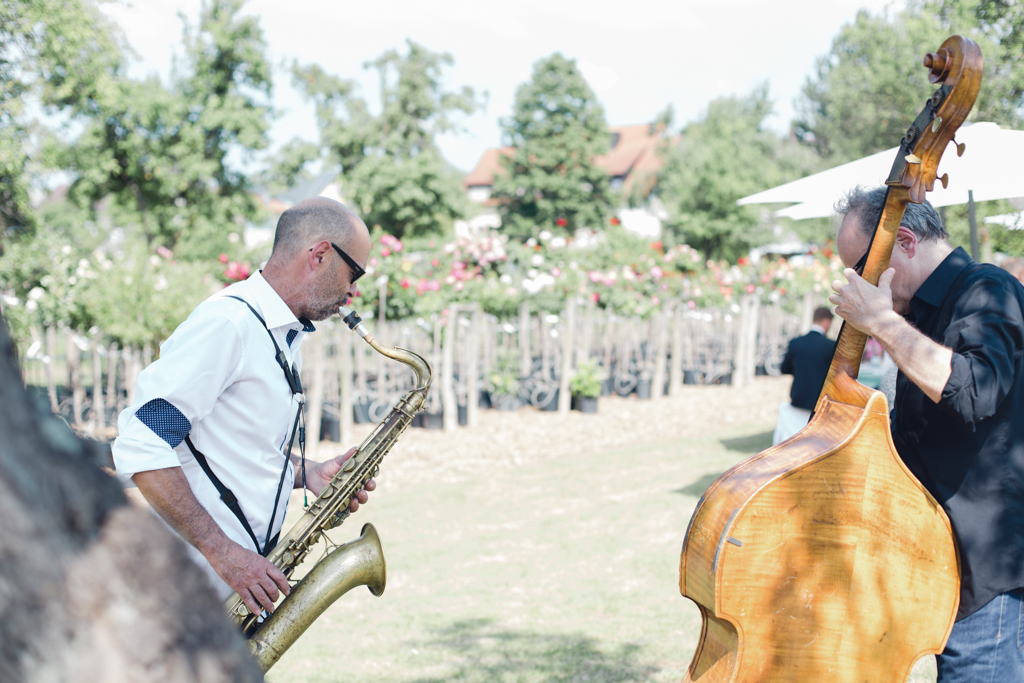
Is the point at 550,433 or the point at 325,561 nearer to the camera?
the point at 325,561

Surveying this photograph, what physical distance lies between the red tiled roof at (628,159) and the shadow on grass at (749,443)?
152 ft

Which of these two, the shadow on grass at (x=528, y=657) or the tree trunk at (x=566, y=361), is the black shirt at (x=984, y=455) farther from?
the tree trunk at (x=566, y=361)

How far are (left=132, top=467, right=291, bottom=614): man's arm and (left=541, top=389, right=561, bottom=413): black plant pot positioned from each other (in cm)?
1001

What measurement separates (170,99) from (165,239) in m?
5.06

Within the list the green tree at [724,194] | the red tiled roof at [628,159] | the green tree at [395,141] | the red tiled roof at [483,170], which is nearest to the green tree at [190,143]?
the green tree at [395,141]

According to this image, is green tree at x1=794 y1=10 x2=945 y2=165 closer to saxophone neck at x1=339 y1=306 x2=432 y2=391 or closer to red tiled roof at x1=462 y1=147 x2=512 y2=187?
saxophone neck at x1=339 y1=306 x2=432 y2=391

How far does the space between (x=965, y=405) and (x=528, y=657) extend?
3.22 meters

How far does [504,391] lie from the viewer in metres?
12.0

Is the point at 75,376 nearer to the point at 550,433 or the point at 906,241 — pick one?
the point at 550,433

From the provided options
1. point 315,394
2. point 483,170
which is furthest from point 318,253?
point 483,170

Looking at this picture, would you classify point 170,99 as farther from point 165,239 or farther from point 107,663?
point 107,663

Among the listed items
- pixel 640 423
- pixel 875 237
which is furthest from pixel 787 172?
pixel 875 237

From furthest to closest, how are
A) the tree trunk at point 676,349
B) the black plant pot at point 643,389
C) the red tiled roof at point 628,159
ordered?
the red tiled roof at point 628,159
the tree trunk at point 676,349
the black plant pot at point 643,389

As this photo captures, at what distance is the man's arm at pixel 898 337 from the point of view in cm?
188
